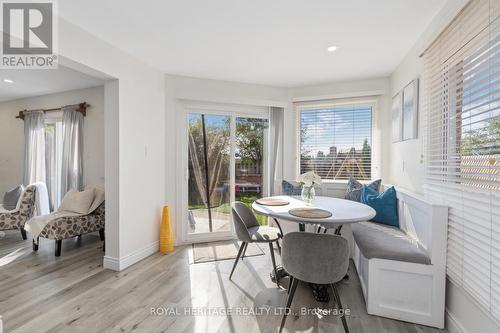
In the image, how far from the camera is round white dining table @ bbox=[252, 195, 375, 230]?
1.85 meters

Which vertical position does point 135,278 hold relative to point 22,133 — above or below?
below

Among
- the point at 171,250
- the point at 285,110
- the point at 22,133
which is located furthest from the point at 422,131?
the point at 22,133

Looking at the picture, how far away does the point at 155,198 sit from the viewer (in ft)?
10.5

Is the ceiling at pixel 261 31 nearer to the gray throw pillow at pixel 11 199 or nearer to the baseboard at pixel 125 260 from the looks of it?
the baseboard at pixel 125 260

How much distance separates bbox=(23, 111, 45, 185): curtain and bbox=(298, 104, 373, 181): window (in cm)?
475

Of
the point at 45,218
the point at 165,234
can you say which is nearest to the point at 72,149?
the point at 45,218

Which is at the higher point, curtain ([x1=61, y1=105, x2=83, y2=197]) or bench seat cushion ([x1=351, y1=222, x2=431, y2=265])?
curtain ([x1=61, y1=105, x2=83, y2=197])

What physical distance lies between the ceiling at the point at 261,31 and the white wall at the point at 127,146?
202 millimetres

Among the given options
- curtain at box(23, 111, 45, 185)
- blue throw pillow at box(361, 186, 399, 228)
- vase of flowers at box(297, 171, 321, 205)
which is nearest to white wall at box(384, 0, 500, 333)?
blue throw pillow at box(361, 186, 399, 228)

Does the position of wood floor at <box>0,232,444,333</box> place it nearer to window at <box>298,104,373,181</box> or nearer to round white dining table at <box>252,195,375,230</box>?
round white dining table at <box>252,195,375,230</box>

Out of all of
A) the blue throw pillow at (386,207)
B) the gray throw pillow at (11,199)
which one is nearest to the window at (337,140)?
the blue throw pillow at (386,207)

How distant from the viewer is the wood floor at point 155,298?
1.76m

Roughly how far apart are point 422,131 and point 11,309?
13.4 ft

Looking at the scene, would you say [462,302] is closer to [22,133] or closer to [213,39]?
[213,39]
